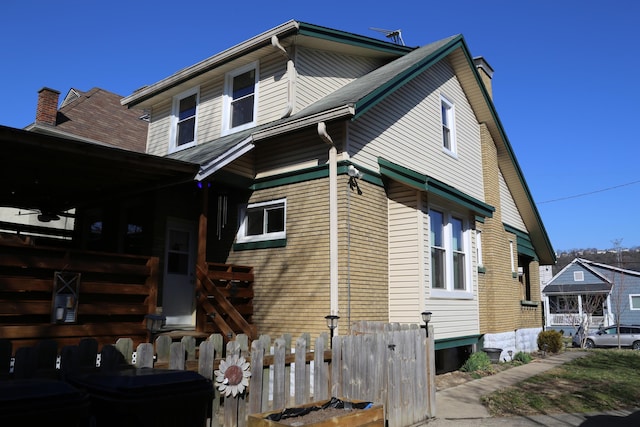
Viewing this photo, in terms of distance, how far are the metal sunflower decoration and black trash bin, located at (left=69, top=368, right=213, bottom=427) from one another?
1332 mm

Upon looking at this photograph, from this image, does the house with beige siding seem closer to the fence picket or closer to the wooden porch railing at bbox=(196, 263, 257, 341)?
the wooden porch railing at bbox=(196, 263, 257, 341)

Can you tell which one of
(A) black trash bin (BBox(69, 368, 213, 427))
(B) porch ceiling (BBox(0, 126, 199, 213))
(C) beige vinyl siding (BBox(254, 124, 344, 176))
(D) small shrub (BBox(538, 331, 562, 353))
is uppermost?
(C) beige vinyl siding (BBox(254, 124, 344, 176))

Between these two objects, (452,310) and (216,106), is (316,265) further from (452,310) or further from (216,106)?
(216,106)

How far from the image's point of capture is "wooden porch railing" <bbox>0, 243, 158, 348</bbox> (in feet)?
22.6

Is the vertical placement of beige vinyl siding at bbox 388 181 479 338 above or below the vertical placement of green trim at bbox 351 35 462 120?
below

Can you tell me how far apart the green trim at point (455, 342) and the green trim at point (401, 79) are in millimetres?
5399

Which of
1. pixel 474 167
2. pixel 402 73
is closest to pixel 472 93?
pixel 474 167

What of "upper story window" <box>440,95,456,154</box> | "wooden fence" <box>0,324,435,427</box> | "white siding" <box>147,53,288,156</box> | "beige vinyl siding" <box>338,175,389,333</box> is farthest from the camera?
"upper story window" <box>440,95,456,154</box>

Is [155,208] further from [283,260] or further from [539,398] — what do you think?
[539,398]

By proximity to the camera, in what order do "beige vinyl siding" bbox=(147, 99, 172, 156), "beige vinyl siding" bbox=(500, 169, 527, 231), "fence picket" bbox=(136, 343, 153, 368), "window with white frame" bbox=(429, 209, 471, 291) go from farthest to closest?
"beige vinyl siding" bbox=(500, 169, 527, 231) → "beige vinyl siding" bbox=(147, 99, 172, 156) → "window with white frame" bbox=(429, 209, 471, 291) → "fence picket" bbox=(136, 343, 153, 368)

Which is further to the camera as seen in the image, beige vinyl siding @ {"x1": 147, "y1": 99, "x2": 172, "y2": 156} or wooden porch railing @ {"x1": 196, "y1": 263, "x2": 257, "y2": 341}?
beige vinyl siding @ {"x1": 147, "y1": 99, "x2": 172, "y2": 156}

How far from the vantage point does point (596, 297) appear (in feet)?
145

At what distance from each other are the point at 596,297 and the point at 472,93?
37108 mm

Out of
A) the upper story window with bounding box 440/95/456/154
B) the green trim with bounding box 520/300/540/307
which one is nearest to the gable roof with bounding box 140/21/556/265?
the upper story window with bounding box 440/95/456/154
